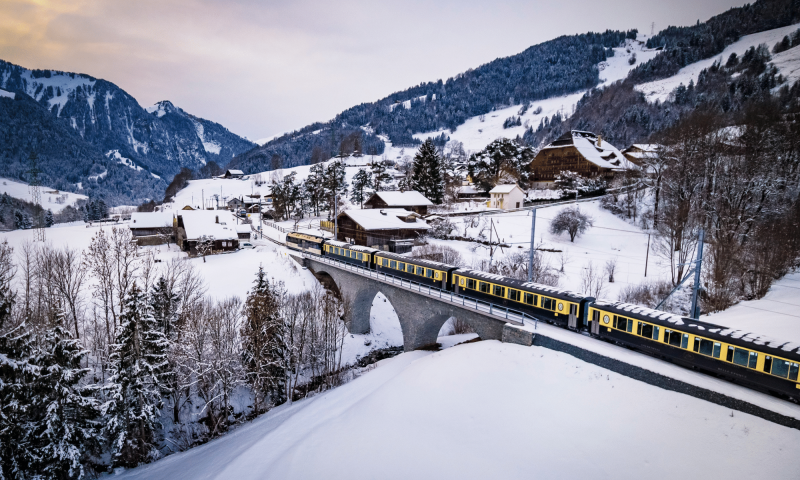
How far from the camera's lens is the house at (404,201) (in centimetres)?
5403

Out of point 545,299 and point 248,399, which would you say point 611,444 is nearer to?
point 545,299

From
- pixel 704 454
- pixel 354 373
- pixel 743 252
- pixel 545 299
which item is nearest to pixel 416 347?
pixel 354 373

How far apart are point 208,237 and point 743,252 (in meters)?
53.8

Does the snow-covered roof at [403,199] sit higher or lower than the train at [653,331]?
higher

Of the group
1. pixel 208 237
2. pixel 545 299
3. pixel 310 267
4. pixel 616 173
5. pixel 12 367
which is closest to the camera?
pixel 12 367

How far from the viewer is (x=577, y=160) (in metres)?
60.4

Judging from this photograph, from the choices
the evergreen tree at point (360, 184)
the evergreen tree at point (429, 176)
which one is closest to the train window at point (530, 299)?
the evergreen tree at point (429, 176)

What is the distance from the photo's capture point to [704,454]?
11.4 meters

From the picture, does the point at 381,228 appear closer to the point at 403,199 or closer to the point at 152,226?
the point at 403,199

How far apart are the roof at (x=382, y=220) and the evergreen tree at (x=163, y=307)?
902 inches

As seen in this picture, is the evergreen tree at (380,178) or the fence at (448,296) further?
the evergreen tree at (380,178)

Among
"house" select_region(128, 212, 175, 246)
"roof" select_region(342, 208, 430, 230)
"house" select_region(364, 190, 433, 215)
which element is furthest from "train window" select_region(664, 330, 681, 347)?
"house" select_region(128, 212, 175, 246)

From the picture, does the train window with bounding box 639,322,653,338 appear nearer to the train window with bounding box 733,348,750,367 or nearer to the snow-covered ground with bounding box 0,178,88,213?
the train window with bounding box 733,348,750,367

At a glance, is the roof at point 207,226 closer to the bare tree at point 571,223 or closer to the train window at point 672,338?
the bare tree at point 571,223
